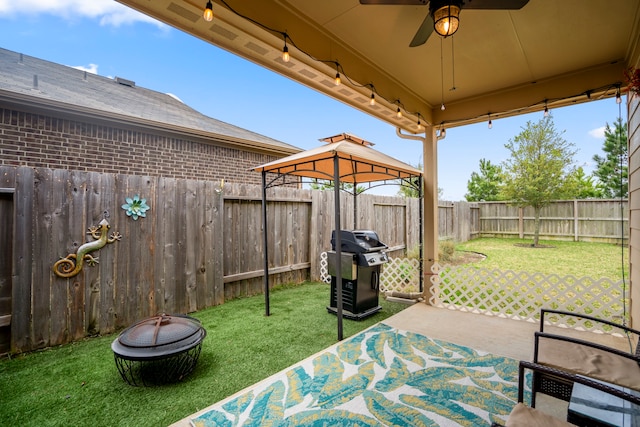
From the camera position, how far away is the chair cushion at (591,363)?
1.69m

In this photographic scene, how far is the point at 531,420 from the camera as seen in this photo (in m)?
1.29

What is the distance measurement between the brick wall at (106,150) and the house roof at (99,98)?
0.25 metres

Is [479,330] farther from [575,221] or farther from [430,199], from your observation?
[575,221]

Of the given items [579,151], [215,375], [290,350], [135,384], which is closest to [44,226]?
[135,384]

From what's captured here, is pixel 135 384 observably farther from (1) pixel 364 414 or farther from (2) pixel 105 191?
(2) pixel 105 191

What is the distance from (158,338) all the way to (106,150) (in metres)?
4.10

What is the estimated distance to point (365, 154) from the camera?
338cm

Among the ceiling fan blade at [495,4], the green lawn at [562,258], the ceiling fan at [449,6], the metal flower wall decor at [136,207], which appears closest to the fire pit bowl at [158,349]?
the metal flower wall decor at [136,207]

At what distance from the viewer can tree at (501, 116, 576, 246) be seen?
951 centimetres

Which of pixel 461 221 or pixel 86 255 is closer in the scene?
pixel 86 255

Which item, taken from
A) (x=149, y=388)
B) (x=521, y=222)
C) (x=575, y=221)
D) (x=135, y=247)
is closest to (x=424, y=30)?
(x=149, y=388)

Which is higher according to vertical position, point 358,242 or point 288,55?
point 288,55

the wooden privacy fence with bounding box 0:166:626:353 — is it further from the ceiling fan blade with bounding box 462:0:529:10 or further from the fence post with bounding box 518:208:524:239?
the fence post with bounding box 518:208:524:239

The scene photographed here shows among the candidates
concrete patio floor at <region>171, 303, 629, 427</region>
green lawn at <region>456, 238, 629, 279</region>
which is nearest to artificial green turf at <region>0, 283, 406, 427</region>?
concrete patio floor at <region>171, 303, 629, 427</region>
